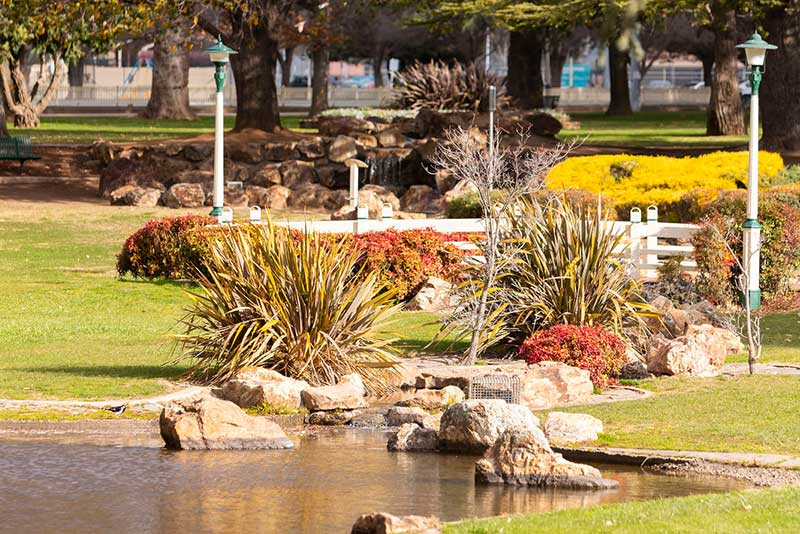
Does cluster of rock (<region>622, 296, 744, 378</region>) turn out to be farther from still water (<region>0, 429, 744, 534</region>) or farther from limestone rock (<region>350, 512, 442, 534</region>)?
limestone rock (<region>350, 512, 442, 534</region>)

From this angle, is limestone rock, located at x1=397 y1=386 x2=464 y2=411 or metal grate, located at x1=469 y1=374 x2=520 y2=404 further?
limestone rock, located at x1=397 y1=386 x2=464 y2=411

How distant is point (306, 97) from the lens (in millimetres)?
76438

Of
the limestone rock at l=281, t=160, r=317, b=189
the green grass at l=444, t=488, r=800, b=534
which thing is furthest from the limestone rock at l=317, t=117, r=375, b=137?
the green grass at l=444, t=488, r=800, b=534

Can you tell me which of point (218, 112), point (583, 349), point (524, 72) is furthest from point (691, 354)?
point (524, 72)

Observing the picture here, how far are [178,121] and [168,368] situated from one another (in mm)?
41547

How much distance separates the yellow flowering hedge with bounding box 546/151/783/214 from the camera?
25953mm

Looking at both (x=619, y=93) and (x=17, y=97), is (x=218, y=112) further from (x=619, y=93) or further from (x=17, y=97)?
(x=619, y=93)

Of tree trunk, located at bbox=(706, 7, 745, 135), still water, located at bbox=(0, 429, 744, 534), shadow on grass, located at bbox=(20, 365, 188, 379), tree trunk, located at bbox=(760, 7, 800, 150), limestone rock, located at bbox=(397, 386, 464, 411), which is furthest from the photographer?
tree trunk, located at bbox=(706, 7, 745, 135)

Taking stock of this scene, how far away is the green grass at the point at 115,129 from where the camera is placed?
45281mm

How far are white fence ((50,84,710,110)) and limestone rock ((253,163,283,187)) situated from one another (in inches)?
1324

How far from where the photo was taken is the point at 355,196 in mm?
29188

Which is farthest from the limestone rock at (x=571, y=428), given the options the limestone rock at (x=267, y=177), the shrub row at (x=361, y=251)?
the limestone rock at (x=267, y=177)

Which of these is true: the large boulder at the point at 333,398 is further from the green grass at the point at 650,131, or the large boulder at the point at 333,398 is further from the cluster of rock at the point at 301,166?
the green grass at the point at 650,131

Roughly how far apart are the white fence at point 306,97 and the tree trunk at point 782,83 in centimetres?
3666
